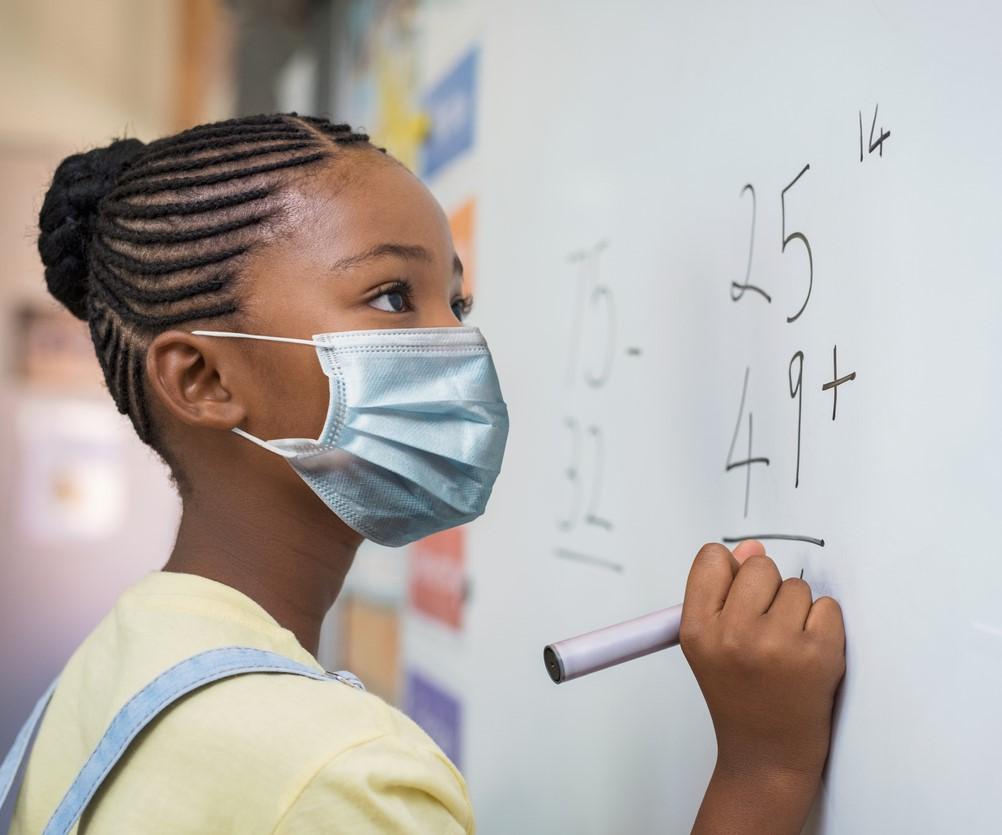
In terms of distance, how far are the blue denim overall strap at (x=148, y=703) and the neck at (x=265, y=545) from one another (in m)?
0.12

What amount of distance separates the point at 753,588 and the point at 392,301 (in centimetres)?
29

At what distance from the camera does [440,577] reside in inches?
46.9

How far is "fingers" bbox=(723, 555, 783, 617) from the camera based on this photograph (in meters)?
0.54

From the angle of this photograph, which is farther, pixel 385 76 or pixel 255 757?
pixel 385 76

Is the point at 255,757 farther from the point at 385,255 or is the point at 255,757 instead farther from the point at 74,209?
the point at 74,209

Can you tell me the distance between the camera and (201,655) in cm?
56

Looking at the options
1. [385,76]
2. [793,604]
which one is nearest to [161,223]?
[793,604]

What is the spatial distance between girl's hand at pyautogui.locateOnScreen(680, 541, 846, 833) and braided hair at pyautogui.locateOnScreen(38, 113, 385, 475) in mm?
345

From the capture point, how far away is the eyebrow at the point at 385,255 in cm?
66

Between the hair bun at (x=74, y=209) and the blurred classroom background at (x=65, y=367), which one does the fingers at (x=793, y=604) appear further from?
the blurred classroom background at (x=65, y=367)

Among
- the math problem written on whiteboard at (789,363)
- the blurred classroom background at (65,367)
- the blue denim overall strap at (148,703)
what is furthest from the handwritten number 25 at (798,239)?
the blurred classroom background at (65,367)

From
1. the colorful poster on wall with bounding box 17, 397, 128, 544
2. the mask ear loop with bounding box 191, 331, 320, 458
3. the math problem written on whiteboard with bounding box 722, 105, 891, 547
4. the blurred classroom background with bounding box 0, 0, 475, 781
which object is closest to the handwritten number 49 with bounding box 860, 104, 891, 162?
the math problem written on whiteboard with bounding box 722, 105, 891, 547

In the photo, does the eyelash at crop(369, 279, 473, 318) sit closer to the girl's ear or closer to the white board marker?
the girl's ear

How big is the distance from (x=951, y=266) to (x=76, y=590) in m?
2.85
